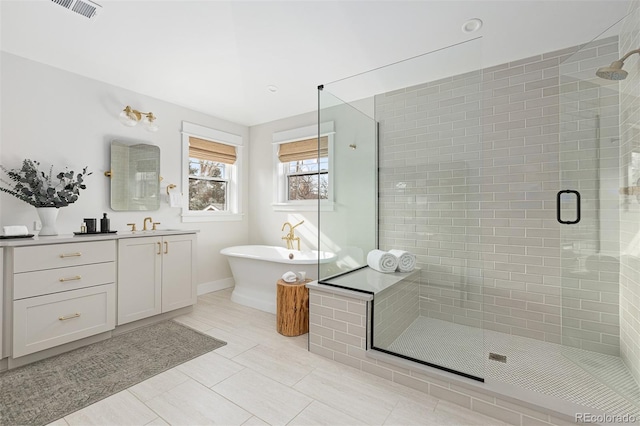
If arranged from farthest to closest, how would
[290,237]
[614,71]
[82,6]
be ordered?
[290,237] < [82,6] < [614,71]

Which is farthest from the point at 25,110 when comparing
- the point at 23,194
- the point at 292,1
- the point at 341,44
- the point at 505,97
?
the point at 505,97

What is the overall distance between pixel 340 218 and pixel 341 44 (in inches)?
58.0

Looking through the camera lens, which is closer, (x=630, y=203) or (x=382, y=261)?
(x=630, y=203)

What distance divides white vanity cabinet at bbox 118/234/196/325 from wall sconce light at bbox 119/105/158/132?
129 cm

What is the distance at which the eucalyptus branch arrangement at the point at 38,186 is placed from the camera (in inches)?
96.9

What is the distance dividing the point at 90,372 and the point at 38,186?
63.2 inches

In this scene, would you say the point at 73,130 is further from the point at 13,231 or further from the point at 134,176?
the point at 13,231

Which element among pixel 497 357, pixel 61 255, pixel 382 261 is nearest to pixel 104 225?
pixel 61 255

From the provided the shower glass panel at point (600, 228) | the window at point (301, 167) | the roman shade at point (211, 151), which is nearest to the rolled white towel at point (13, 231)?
the roman shade at point (211, 151)

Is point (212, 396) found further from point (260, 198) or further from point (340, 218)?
point (260, 198)

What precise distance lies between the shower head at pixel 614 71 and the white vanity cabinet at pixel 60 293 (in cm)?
397

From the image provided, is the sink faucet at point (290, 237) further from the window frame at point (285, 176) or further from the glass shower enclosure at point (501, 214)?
the glass shower enclosure at point (501, 214)

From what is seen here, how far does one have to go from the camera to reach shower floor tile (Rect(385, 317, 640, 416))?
1685mm

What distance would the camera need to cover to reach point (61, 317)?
7.59 ft
